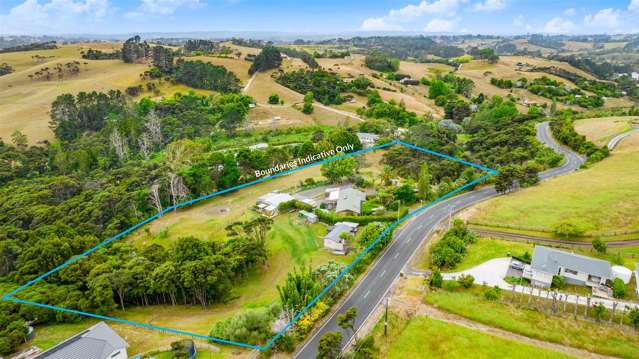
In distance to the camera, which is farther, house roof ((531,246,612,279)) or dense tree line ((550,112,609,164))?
dense tree line ((550,112,609,164))

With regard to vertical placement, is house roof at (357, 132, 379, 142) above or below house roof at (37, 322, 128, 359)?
above

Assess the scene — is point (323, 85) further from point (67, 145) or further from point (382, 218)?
point (382, 218)

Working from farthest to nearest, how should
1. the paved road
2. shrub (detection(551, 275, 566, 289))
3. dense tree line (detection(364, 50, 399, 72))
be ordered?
dense tree line (detection(364, 50, 399, 72))
shrub (detection(551, 275, 566, 289))
the paved road

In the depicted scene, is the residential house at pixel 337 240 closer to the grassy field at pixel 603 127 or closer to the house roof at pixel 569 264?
the house roof at pixel 569 264

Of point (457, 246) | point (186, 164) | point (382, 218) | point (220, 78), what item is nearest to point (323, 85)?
point (220, 78)

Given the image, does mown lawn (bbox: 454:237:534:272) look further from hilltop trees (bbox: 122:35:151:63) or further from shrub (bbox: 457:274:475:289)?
hilltop trees (bbox: 122:35:151:63)

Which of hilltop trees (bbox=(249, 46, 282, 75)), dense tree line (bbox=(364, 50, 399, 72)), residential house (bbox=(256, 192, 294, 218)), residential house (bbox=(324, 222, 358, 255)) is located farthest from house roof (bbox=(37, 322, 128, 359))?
dense tree line (bbox=(364, 50, 399, 72))

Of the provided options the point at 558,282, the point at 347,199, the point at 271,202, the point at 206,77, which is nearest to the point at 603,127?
the point at 558,282

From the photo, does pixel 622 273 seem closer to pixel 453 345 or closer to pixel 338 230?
pixel 453 345
